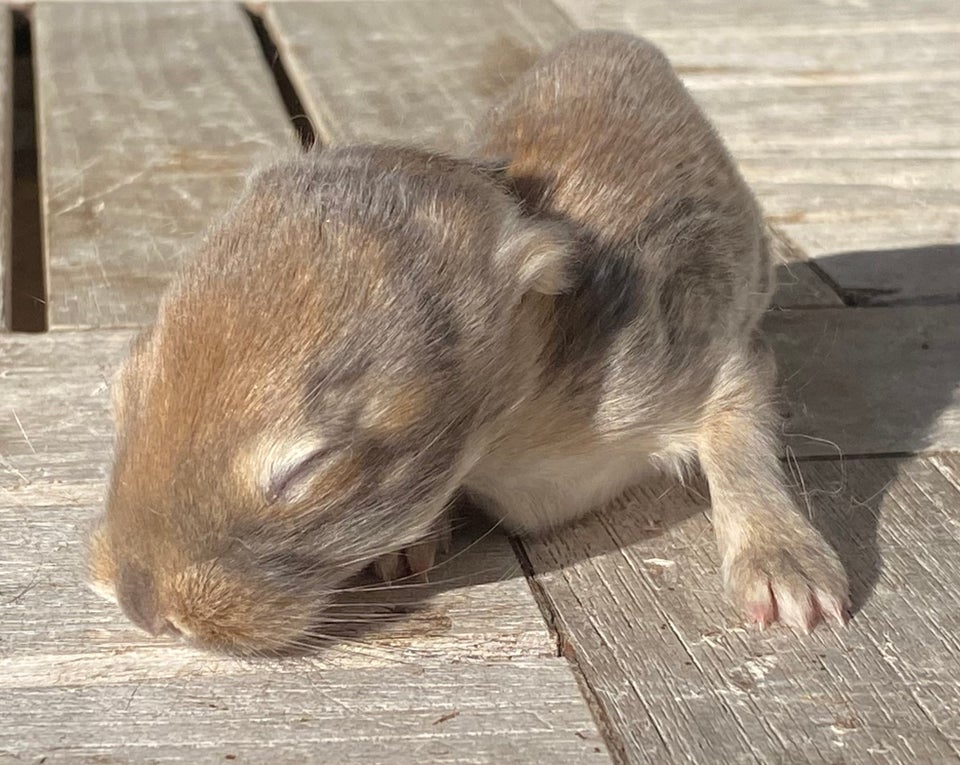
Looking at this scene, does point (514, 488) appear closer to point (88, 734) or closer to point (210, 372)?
point (210, 372)

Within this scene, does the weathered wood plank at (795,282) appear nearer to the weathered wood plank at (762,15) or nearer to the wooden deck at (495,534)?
the wooden deck at (495,534)

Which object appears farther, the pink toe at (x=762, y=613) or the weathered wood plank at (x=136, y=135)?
the weathered wood plank at (x=136, y=135)

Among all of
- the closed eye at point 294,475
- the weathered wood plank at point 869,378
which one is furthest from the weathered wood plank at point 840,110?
the closed eye at point 294,475

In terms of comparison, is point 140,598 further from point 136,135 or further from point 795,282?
point 136,135

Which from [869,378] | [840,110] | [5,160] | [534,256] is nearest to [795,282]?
[869,378]

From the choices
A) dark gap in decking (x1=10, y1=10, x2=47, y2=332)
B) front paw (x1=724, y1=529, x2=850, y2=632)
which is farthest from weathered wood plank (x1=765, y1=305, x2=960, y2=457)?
dark gap in decking (x1=10, y1=10, x2=47, y2=332)

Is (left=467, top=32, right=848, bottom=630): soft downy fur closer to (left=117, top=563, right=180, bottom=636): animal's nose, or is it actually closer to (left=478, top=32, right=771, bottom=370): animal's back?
(left=478, top=32, right=771, bottom=370): animal's back
